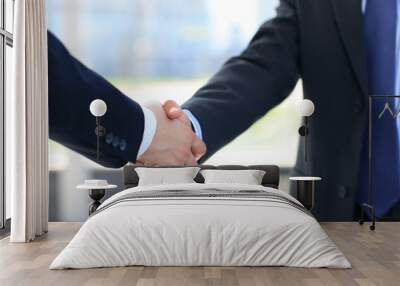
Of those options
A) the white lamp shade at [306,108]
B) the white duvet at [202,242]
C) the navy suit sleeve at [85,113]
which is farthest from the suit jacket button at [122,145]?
the white duvet at [202,242]

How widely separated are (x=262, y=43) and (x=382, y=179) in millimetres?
2284

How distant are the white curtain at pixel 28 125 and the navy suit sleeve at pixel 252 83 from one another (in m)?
1.94

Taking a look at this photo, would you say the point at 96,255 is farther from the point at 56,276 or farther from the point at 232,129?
the point at 232,129

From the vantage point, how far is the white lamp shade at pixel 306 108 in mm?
7434

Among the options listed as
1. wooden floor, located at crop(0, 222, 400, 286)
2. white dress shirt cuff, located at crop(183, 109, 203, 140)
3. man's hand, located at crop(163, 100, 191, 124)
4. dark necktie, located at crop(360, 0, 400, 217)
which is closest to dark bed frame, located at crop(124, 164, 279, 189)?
white dress shirt cuff, located at crop(183, 109, 203, 140)

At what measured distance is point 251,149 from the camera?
25.8ft

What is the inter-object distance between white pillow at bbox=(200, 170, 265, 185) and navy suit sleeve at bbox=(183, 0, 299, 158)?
71cm

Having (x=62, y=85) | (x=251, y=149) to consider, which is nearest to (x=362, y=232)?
(x=251, y=149)

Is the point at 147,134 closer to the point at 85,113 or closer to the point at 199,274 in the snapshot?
the point at 85,113

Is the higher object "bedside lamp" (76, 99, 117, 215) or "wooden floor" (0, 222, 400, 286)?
"bedside lamp" (76, 99, 117, 215)

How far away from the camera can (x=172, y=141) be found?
7766 mm

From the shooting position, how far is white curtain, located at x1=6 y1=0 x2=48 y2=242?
626 centimetres

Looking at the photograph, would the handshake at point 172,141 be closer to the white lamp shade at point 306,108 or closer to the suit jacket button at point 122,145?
the suit jacket button at point 122,145

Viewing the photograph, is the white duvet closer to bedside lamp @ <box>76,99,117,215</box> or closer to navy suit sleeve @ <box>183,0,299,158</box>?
bedside lamp @ <box>76,99,117,215</box>
